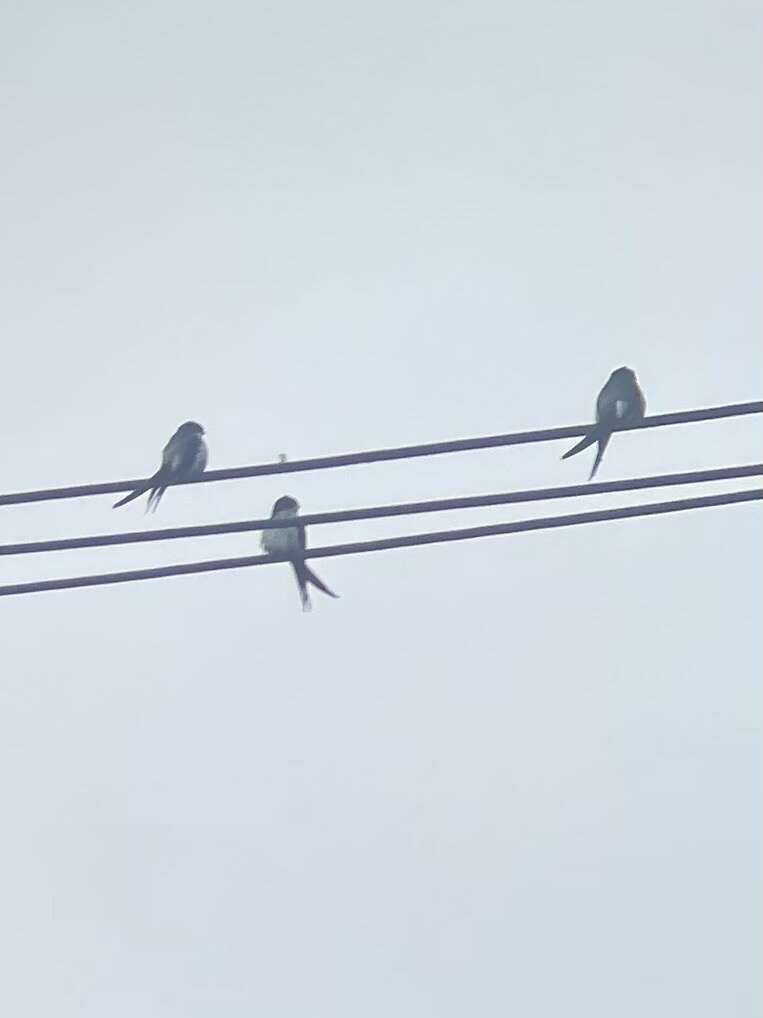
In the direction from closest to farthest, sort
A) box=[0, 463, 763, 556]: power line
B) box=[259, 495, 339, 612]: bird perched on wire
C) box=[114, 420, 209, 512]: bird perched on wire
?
box=[0, 463, 763, 556]: power line → box=[259, 495, 339, 612]: bird perched on wire → box=[114, 420, 209, 512]: bird perched on wire

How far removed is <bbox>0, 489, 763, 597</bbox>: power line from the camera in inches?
234

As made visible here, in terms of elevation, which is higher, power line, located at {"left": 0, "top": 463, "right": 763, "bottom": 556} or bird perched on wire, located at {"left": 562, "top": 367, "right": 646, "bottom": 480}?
bird perched on wire, located at {"left": 562, "top": 367, "right": 646, "bottom": 480}

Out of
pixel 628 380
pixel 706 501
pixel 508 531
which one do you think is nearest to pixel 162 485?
pixel 508 531

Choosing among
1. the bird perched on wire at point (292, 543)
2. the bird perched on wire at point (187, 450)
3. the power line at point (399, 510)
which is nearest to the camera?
the power line at point (399, 510)

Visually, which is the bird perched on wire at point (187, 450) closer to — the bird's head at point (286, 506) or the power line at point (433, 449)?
the bird's head at point (286, 506)

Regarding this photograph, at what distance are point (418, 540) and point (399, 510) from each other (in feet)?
0.33

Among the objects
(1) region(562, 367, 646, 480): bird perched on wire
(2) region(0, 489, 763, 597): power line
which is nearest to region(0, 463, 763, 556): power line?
(2) region(0, 489, 763, 597): power line

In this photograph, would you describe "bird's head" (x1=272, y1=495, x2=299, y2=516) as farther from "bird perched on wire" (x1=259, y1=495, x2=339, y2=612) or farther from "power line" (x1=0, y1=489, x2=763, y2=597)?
"power line" (x1=0, y1=489, x2=763, y2=597)

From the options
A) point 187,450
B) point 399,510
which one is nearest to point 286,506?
point 187,450

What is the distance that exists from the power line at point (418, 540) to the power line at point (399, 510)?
0.06 m

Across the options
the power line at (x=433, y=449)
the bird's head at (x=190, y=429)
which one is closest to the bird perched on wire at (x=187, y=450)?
the bird's head at (x=190, y=429)

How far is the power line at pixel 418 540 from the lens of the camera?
19.5 ft

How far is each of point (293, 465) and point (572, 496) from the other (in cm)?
77

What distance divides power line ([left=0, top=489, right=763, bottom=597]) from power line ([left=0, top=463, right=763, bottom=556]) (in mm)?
63
